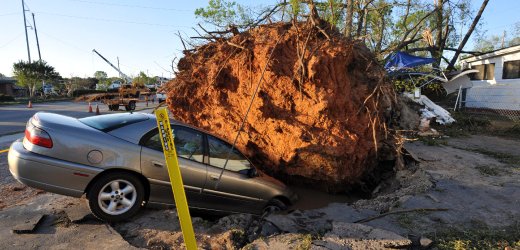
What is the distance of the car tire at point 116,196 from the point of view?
167 inches

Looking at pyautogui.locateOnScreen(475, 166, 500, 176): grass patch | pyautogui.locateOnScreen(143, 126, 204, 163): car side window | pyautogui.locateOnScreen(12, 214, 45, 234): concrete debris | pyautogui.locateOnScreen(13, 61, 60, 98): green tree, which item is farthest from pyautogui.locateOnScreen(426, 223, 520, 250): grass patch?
pyautogui.locateOnScreen(13, 61, 60, 98): green tree

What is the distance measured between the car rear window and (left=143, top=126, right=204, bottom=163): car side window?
43cm

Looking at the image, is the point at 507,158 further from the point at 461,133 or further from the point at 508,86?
the point at 508,86

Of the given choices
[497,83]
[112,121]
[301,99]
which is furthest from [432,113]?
[112,121]

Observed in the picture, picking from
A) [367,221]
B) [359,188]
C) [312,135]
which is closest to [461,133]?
[359,188]

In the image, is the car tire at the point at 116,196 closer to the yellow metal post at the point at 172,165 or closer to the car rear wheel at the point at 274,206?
the yellow metal post at the point at 172,165

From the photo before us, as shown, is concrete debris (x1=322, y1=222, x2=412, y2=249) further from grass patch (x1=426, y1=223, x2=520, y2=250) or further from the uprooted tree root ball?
the uprooted tree root ball

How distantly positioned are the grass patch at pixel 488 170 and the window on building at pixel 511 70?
13113 millimetres

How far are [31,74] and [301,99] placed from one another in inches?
1629

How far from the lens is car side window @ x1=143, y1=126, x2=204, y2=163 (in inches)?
189

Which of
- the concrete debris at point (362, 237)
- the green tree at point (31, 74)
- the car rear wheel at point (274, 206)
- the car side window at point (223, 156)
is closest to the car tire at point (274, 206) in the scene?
the car rear wheel at point (274, 206)

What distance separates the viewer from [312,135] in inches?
241

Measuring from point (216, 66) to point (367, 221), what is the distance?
3801 mm

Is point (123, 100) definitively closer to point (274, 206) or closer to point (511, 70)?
point (274, 206)
